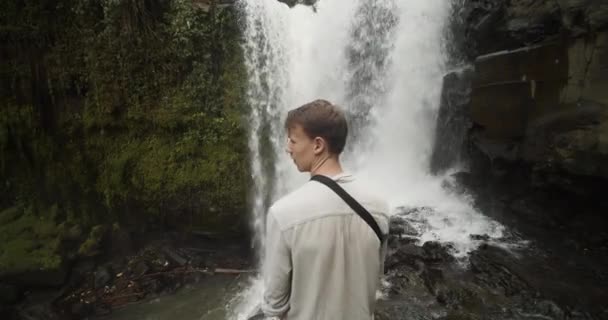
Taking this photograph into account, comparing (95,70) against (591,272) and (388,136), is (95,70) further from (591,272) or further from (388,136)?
(591,272)

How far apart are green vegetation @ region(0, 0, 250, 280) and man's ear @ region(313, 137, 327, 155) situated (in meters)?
5.76

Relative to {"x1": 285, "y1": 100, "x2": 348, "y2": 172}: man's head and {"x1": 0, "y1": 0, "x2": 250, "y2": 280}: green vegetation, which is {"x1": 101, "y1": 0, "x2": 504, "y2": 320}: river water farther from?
{"x1": 285, "y1": 100, "x2": 348, "y2": 172}: man's head

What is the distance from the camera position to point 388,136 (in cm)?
807

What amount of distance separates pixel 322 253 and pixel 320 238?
62 mm

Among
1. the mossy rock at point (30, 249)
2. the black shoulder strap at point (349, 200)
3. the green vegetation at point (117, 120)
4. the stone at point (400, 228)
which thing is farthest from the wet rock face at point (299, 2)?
the black shoulder strap at point (349, 200)

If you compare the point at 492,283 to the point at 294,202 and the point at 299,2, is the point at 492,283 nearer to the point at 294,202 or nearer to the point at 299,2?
the point at 294,202

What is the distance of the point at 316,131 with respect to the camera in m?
1.32

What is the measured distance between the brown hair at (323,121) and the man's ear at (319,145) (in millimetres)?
14

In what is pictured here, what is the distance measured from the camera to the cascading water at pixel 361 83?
7.10m

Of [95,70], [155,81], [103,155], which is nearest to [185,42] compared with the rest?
[155,81]

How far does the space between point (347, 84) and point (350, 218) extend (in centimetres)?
684

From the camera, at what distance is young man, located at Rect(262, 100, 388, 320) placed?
4.12 ft

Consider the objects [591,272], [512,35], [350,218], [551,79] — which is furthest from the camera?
[512,35]

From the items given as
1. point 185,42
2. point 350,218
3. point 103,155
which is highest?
point 185,42
